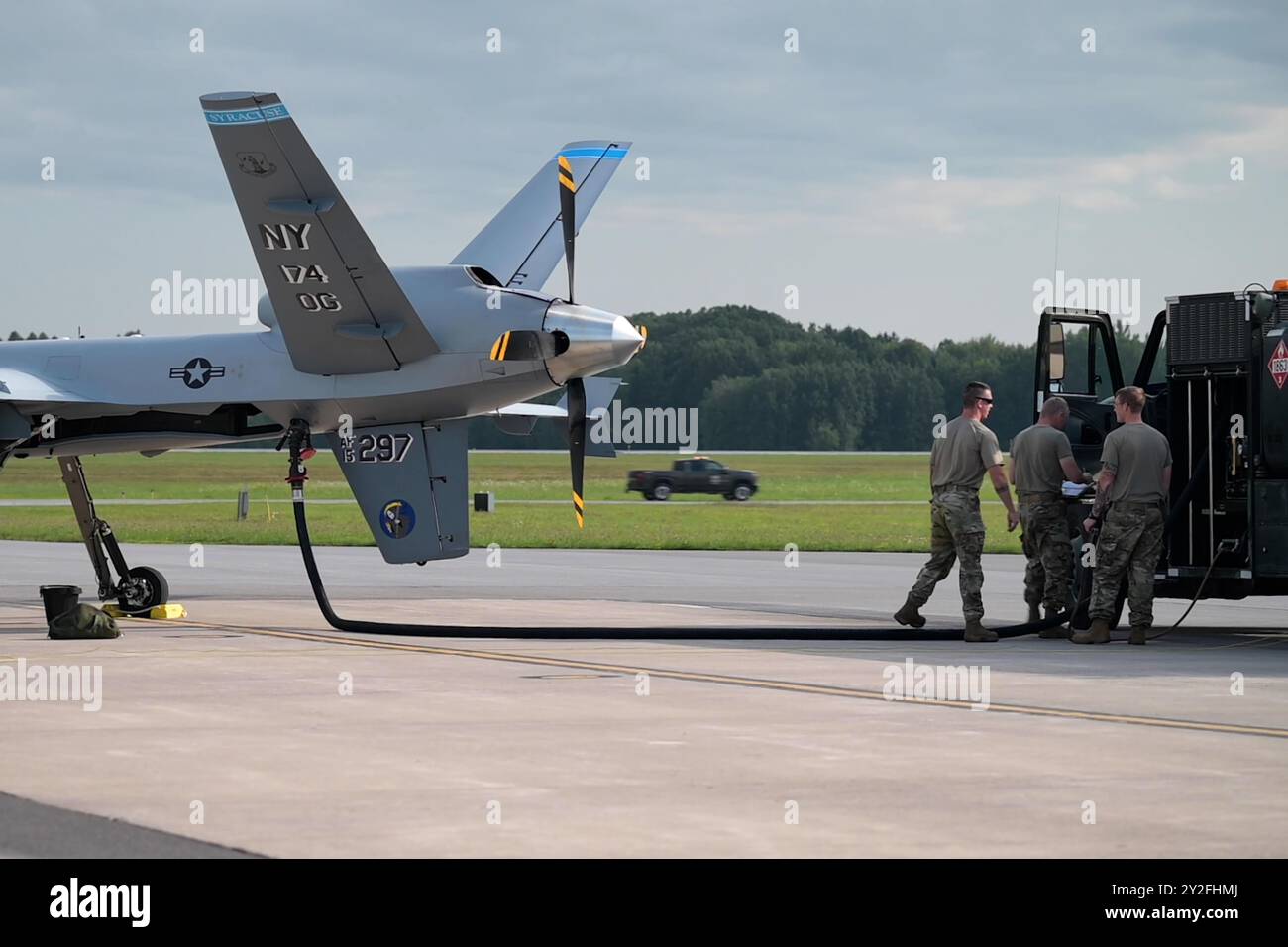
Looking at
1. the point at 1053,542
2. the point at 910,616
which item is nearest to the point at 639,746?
the point at 910,616

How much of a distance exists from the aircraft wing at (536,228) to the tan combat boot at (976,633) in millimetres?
6400

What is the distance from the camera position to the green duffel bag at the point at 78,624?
15.8m

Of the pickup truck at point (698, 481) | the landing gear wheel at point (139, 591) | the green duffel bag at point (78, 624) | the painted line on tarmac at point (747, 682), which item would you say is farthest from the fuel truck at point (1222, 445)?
the pickup truck at point (698, 481)

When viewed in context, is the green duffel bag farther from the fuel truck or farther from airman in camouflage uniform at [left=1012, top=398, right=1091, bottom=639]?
the fuel truck

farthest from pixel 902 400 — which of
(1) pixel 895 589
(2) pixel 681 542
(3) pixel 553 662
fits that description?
(3) pixel 553 662

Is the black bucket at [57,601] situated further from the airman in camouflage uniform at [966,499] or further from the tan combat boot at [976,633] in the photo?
the tan combat boot at [976,633]

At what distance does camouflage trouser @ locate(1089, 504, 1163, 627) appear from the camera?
15.1 meters

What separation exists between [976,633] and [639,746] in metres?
6.73

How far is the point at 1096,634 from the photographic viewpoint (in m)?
15.4

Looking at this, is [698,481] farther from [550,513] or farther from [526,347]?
[526,347]

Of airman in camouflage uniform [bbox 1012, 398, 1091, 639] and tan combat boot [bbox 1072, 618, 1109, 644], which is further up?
airman in camouflage uniform [bbox 1012, 398, 1091, 639]

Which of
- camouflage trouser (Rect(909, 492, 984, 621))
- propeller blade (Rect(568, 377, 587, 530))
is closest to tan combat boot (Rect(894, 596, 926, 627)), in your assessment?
camouflage trouser (Rect(909, 492, 984, 621))

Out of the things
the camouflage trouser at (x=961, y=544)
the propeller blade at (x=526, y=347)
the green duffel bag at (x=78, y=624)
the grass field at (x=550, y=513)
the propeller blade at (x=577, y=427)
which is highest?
the propeller blade at (x=526, y=347)

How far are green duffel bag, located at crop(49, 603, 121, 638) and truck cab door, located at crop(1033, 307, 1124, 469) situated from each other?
961 centimetres
